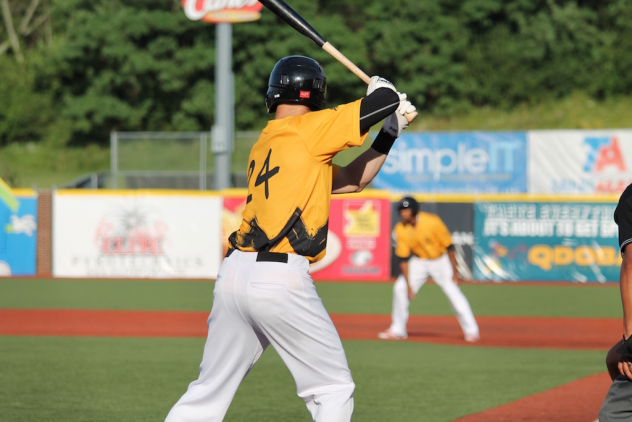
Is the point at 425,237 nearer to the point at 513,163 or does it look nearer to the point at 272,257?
the point at 272,257

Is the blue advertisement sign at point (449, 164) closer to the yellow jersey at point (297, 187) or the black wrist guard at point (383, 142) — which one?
the black wrist guard at point (383, 142)

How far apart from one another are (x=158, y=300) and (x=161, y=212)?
17.4 ft

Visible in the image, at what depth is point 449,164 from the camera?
2508 cm

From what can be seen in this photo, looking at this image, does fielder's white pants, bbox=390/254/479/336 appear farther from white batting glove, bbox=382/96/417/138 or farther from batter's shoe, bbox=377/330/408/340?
white batting glove, bbox=382/96/417/138

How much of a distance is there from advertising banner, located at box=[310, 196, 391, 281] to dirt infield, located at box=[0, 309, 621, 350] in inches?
276

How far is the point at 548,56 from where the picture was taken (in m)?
38.6

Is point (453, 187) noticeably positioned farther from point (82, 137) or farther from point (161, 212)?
point (82, 137)

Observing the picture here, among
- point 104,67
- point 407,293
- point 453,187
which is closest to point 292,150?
point 407,293

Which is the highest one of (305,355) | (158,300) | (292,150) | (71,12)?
(71,12)

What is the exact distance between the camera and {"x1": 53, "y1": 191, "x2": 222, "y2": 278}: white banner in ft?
69.4

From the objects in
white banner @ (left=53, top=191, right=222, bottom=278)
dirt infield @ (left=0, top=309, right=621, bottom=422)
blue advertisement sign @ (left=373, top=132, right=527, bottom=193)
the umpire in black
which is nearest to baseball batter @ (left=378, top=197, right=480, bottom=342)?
dirt infield @ (left=0, top=309, right=621, bottom=422)

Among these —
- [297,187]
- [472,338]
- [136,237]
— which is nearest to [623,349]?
[297,187]

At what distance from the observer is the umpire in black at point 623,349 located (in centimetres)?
364

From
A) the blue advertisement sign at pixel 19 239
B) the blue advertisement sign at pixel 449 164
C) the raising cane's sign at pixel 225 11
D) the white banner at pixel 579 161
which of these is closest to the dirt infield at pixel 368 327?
the blue advertisement sign at pixel 19 239
